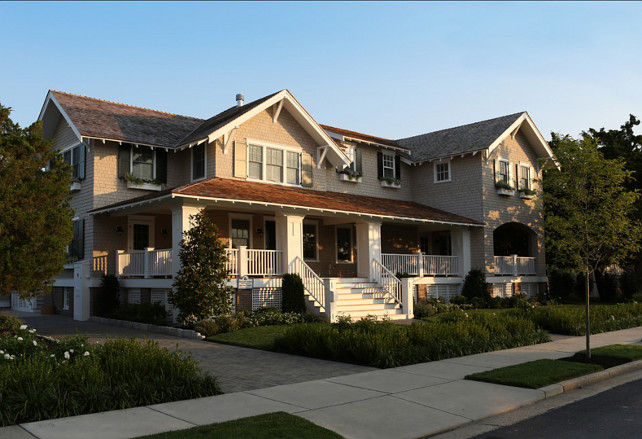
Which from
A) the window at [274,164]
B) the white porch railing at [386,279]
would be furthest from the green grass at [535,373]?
the window at [274,164]

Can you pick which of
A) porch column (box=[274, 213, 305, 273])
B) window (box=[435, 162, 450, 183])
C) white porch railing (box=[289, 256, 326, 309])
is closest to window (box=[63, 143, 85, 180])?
porch column (box=[274, 213, 305, 273])

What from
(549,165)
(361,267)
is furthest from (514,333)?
(549,165)

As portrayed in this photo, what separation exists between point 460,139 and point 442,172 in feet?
6.15

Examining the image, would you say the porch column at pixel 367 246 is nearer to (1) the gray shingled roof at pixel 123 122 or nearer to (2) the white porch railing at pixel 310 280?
(2) the white porch railing at pixel 310 280

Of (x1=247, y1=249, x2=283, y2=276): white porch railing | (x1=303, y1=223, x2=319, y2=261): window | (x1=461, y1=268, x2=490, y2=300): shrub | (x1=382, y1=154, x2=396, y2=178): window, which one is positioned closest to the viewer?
(x1=247, y1=249, x2=283, y2=276): white porch railing

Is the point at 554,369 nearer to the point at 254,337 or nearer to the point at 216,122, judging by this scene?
the point at 254,337

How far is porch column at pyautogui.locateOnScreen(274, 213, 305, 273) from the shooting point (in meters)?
20.4

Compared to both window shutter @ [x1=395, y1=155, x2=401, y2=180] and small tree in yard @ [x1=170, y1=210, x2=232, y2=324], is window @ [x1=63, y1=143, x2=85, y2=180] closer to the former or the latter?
small tree in yard @ [x1=170, y1=210, x2=232, y2=324]

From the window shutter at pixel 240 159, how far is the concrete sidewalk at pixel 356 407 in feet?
42.0

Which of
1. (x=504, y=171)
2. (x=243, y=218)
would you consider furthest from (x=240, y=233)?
(x=504, y=171)

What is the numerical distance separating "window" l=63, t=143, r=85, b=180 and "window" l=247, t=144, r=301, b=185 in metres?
6.12

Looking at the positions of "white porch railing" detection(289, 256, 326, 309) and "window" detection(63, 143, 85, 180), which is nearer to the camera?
"white porch railing" detection(289, 256, 326, 309)

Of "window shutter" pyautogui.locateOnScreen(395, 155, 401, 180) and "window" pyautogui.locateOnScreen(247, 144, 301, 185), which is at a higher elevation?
"window shutter" pyautogui.locateOnScreen(395, 155, 401, 180)

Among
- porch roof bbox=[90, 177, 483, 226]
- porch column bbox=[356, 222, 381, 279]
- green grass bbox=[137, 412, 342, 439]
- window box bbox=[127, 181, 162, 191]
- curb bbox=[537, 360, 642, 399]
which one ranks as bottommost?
curb bbox=[537, 360, 642, 399]
